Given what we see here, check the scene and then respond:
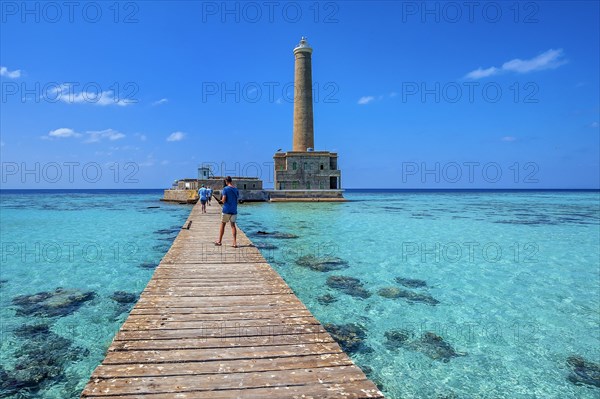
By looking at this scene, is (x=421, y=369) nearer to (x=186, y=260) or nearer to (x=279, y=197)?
(x=186, y=260)

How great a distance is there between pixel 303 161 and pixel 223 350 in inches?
1826

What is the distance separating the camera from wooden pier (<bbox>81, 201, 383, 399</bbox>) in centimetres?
306

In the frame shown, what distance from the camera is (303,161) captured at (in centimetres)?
4966

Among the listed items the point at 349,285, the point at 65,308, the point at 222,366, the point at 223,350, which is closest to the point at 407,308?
the point at 349,285

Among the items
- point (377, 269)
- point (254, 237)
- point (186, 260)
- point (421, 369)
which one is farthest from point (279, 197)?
point (421, 369)

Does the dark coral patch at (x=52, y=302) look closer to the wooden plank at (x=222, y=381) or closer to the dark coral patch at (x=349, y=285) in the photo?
the wooden plank at (x=222, y=381)

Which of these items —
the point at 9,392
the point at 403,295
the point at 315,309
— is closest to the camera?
the point at 9,392

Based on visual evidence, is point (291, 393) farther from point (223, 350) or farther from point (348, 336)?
point (348, 336)

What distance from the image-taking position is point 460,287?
34.6 ft

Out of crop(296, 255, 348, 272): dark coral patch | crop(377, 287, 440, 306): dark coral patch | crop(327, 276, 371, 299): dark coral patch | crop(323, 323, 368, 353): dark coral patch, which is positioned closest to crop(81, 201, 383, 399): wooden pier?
crop(323, 323, 368, 353): dark coral patch

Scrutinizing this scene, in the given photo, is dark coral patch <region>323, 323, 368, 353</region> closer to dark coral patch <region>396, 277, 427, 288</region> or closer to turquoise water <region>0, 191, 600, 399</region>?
turquoise water <region>0, 191, 600, 399</region>

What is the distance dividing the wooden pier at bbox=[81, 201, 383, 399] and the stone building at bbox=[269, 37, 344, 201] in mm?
42795

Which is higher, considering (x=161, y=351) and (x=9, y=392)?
(x=161, y=351)

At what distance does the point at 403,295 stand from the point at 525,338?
303cm
